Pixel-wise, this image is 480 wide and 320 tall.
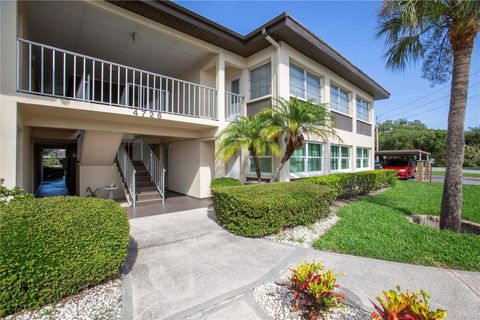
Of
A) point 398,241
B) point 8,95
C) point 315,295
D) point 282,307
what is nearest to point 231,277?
point 282,307

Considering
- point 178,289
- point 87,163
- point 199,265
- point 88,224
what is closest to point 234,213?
point 199,265

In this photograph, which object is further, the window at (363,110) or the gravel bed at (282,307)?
the window at (363,110)

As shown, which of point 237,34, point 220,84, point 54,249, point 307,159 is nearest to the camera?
point 54,249

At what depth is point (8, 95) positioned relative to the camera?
475cm

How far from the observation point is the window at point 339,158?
12195mm

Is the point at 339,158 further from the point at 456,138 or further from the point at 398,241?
the point at 398,241

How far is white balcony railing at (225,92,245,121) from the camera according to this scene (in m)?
9.77

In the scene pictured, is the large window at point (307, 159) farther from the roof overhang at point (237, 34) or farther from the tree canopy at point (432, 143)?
the tree canopy at point (432, 143)

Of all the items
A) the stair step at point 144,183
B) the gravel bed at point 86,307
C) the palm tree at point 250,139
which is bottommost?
the gravel bed at point 86,307

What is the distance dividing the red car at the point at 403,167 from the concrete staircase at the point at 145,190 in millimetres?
22080

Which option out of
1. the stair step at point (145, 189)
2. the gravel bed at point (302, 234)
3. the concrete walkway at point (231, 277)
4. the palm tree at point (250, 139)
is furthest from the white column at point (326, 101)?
the stair step at point (145, 189)

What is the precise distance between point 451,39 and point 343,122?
284 inches

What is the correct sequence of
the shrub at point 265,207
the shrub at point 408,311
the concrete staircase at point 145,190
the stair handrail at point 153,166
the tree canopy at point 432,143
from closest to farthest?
the shrub at point 408,311 → the shrub at point 265,207 → the concrete staircase at point 145,190 → the stair handrail at point 153,166 → the tree canopy at point 432,143

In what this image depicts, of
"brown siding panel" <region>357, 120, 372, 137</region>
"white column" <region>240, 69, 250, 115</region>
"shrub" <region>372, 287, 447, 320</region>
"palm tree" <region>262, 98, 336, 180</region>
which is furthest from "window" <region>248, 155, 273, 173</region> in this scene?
"brown siding panel" <region>357, 120, 372, 137</region>
